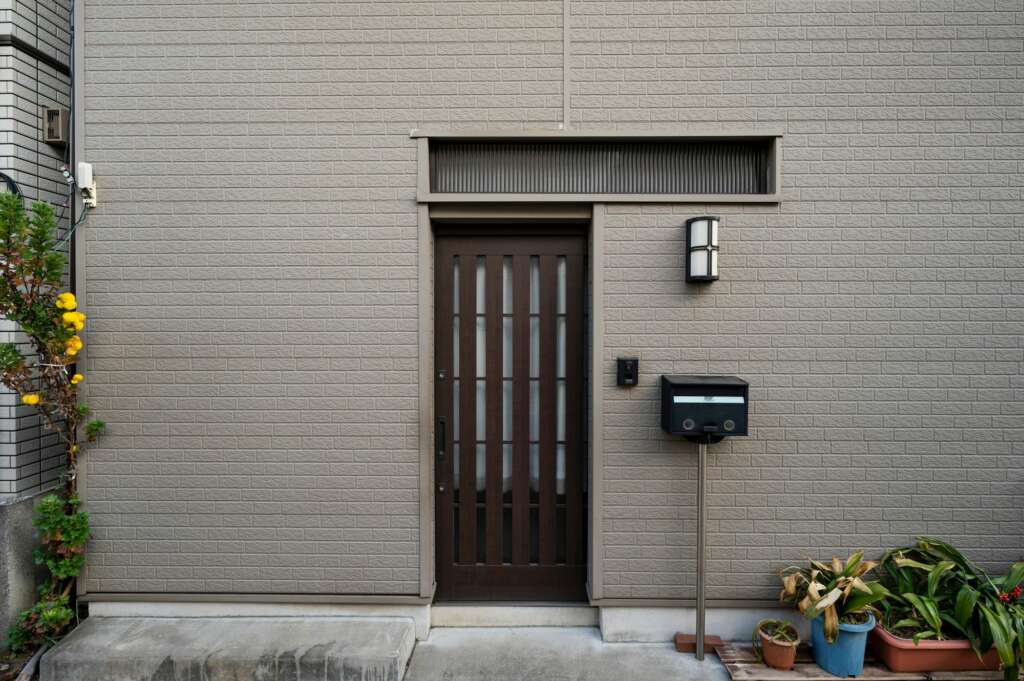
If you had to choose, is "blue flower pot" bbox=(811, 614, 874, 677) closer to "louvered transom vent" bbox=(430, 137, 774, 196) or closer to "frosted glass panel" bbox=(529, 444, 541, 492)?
"frosted glass panel" bbox=(529, 444, 541, 492)

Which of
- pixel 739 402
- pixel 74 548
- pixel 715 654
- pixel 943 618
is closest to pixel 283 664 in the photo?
pixel 74 548

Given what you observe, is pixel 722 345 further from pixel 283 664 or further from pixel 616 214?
pixel 283 664

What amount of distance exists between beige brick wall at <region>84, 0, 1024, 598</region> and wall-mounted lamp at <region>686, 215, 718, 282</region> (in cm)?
15

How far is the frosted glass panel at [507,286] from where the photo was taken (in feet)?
11.5

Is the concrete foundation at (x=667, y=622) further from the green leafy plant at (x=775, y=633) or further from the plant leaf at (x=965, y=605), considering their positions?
the plant leaf at (x=965, y=605)

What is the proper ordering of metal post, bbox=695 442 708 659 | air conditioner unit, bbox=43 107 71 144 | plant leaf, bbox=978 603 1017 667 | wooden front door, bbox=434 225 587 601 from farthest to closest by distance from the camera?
wooden front door, bbox=434 225 587 601 < air conditioner unit, bbox=43 107 71 144 < metal post, bbox=695 442 708 659 < plant leaf, bbox=978 603 1017 667

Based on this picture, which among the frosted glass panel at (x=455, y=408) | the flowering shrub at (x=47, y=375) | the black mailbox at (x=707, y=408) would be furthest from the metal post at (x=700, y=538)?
the flowering shrub at (x=47, y=375)

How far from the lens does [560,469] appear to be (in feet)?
11.5

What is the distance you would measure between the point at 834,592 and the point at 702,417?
3.74 feet

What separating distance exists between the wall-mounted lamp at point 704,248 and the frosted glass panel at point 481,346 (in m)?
1.36

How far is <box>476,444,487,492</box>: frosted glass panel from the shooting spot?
A: 11.5 ft

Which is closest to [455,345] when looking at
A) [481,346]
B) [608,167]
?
[481,346]

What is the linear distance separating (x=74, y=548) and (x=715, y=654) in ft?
12.8

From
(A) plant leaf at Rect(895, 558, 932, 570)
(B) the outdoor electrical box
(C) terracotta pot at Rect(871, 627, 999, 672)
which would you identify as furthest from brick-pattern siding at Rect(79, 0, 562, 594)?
(A) plant leaf at Rect(895, 558, 932, 570)
